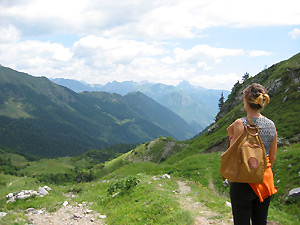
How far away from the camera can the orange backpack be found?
5828 mm

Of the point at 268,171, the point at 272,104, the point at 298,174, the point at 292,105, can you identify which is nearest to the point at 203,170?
the point at 298,174

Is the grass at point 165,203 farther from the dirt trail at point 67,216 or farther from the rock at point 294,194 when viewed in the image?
the dirt trail at point 67,216

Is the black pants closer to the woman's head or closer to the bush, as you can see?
the woman's head

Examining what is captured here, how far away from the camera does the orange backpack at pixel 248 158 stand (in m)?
5.83

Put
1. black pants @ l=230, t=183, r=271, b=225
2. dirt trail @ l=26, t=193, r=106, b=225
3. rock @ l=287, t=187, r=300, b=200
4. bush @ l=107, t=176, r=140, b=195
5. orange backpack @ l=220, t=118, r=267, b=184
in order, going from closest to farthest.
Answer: orange backpack @ l=220, t=118, r=267, b=184, black pants @ l=230, t=183, r=271, b=225, dirt trail @ l=26, t=193, r=106, b=225, rock @ l=287, t=187, r=300, b=200, bush @ l=107, t=176, r=140, b=195

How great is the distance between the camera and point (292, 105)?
5522cm

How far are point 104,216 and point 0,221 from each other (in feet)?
20.0

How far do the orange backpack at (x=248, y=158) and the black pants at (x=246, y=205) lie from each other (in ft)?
1.08

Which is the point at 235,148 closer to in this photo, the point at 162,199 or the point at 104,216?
the point at 162,199

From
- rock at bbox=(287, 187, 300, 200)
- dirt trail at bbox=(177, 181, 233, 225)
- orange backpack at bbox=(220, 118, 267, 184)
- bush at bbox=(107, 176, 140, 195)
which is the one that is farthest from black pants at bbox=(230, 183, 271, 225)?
bush at bbox=(107, 176, 140, 195)

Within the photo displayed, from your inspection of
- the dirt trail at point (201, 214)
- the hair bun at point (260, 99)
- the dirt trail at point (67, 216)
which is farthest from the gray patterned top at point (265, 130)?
the dirt trail at point (67, 216)

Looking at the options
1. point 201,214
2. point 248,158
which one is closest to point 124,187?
point 201,214

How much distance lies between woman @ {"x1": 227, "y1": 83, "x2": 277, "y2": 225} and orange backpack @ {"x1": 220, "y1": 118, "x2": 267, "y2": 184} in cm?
21

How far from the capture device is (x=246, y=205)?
242 inches
